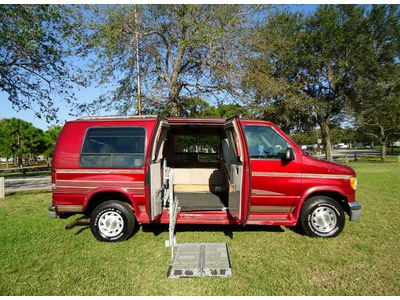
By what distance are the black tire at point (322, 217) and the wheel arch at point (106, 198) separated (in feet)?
10.3

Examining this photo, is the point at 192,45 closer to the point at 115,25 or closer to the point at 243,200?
the point at 115,25

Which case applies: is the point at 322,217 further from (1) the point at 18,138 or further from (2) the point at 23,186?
(1) the point at 18,138

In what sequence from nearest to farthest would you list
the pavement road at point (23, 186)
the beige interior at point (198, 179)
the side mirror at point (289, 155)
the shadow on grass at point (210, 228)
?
1. the side mirror at point (289, 155)
2. the shadow on grass at point (210, 228)
3. the beige interior at point (198, 179)
4. the pavement road at point (23, 186)

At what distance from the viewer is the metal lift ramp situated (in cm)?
373

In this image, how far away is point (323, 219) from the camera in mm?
5066

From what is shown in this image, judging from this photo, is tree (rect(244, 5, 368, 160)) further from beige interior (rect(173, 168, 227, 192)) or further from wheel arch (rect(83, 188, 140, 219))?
wheel arch (rect(83, 188, 140, 219))

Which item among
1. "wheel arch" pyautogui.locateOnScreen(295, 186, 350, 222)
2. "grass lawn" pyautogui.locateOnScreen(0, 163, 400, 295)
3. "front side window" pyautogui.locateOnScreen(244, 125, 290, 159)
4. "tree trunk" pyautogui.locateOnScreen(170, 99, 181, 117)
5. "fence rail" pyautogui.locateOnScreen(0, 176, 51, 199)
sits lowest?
"grass lawn" pyautogui.locateOnScreen(0, 163, 400, 295)

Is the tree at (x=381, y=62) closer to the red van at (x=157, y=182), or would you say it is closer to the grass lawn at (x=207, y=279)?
the grass lawn at (x=207, y=279)

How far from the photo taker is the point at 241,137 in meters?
4.57

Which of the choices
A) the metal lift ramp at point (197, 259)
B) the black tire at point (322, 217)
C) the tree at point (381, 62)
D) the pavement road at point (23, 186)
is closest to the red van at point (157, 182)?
the black tire at point (322, 217)

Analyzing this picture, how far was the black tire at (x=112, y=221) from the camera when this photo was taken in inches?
195

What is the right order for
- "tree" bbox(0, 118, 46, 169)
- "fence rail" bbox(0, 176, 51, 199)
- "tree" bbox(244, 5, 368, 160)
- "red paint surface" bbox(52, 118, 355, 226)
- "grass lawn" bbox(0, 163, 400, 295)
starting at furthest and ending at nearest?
"tree" bbox(0, 118, 46, 169) → "tree" bbox(244, 5, 368, 160) → "fence rail" bbox(0, 176, 51, 199) → "red paint surface" bbox(52, 118, 355, 226) → "grass lawn" bbox(0, 163, 400, 295)

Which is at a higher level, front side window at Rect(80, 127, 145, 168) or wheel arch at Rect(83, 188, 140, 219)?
front side window at Rect(80, 127, 145, 168)

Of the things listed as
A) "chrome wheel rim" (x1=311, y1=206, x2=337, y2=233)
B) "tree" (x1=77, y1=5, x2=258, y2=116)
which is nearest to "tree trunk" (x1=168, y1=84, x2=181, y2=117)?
"tree" (x1=77, y1=5, x2=258, y2=116)
